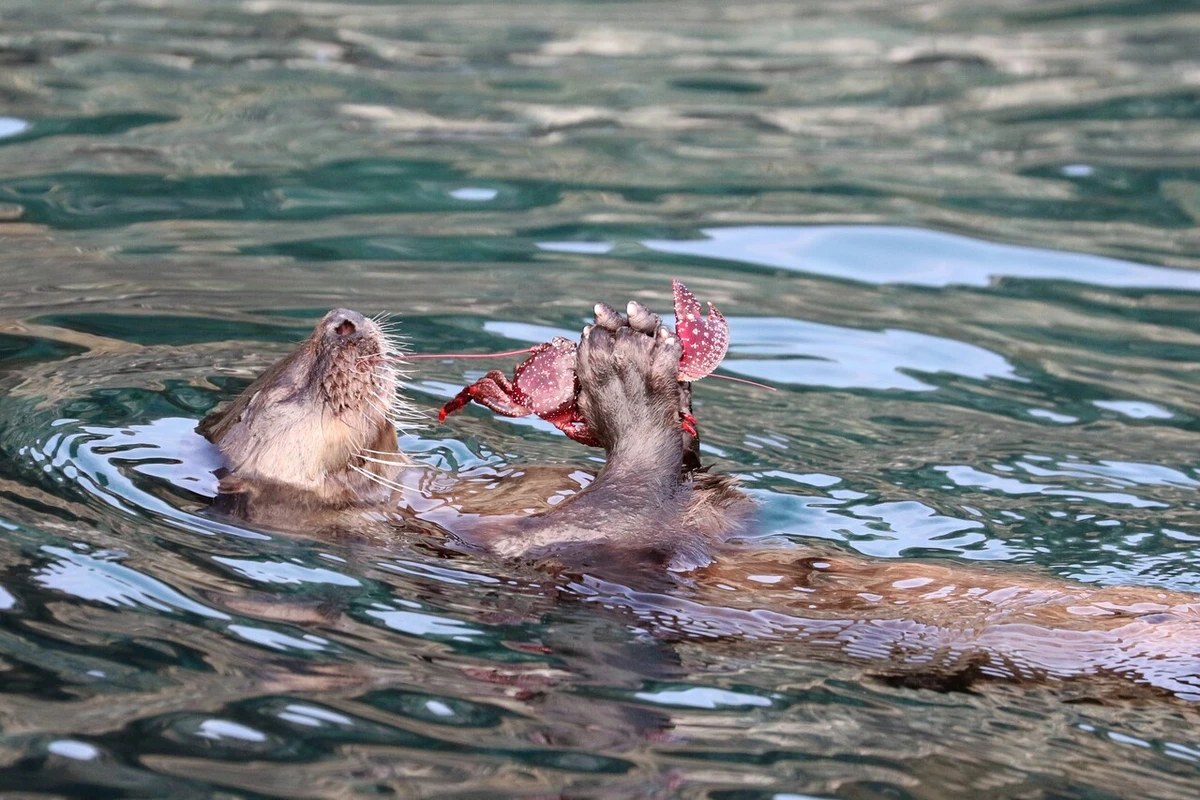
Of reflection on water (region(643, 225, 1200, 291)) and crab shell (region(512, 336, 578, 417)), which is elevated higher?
reflection on water (region(643, 225, 1200, 291))

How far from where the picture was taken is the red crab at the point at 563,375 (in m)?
4.18

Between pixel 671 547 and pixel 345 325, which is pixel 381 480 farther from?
pixel 671 547

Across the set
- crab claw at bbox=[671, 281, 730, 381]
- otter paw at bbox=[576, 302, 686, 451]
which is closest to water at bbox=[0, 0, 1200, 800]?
otter paw at bbox=[576, 302, 686, 451]

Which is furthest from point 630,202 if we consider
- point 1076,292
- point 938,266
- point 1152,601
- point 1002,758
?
point 1002,758

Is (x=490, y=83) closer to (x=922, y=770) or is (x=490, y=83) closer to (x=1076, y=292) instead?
(x=1076, y=292)

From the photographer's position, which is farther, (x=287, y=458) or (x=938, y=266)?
(x=938, y=266)

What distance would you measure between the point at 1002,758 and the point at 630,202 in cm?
504

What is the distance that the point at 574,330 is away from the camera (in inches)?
243

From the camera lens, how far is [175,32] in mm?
10367

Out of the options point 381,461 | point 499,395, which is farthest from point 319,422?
point 499,395

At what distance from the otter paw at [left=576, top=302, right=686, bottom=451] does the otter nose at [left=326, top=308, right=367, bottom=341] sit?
64 centimetres

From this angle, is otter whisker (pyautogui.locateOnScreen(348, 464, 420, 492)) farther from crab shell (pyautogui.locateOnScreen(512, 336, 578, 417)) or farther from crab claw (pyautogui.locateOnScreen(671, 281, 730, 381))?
crab claw (pyautogui.locateOnScreen(671, 281, 730, 381))

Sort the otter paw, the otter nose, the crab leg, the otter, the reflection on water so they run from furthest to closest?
the reflection on water → the otter nose → the crab leg → the otter paw → the otter

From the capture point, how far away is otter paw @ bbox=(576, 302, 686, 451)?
4164 millimetres
